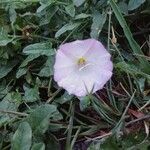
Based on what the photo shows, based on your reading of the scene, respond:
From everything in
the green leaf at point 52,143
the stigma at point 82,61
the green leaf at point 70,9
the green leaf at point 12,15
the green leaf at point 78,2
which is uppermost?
the green leaf at point 78,2

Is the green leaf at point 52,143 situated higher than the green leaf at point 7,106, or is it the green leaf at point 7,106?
the green leaf at point 7,106

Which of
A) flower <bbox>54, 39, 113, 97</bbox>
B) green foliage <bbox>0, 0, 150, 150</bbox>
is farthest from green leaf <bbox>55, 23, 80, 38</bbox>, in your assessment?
flower <bbox>54, 39, 113, 97</bbox>

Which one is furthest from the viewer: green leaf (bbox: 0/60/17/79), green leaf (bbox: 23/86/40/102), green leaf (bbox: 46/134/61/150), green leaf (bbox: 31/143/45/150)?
green leaf (bbox: 0/60/17/79)

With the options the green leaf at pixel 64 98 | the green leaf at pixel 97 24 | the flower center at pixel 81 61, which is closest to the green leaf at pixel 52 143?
the green leaf at pixel 64 98

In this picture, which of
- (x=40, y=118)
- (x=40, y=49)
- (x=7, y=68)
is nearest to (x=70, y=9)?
(x=40, y=49)

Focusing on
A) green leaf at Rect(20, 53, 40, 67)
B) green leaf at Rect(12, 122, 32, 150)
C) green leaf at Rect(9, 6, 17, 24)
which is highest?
green leaf at Rect(9, 6, 17, 24)

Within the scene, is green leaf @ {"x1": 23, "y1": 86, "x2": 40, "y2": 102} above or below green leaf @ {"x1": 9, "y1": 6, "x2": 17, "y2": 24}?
below

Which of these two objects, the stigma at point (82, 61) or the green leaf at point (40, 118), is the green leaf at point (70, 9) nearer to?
the stigma at point (82, 61)

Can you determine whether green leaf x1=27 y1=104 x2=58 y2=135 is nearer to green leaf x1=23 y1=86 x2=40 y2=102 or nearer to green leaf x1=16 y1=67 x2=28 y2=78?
green leaf x1=23 y1=86 x2=40 y2=102
